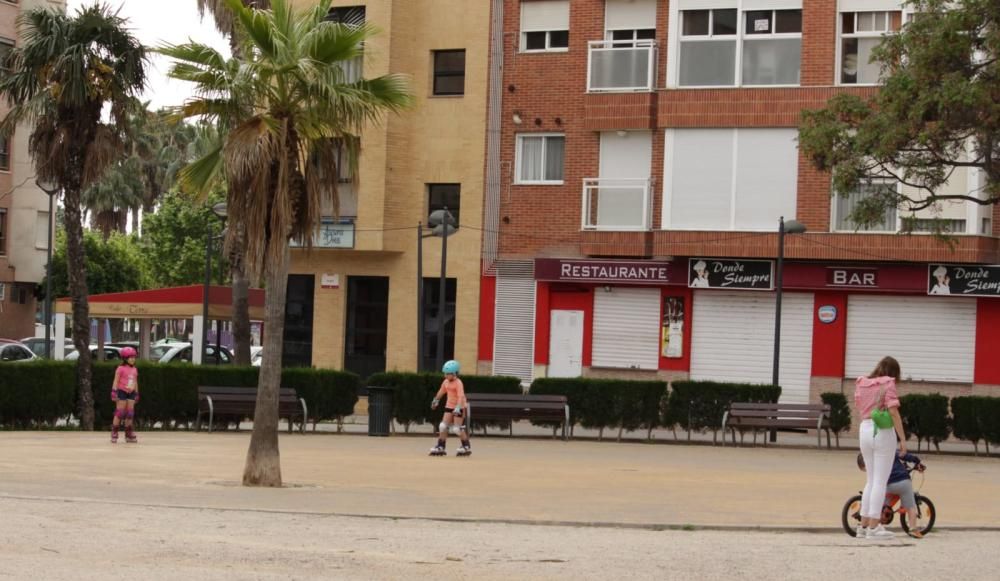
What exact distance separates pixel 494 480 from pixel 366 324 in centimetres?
2145

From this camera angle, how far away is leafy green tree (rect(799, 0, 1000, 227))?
25750 millimetres

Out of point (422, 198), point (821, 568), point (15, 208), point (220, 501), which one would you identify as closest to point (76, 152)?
point (422, 198)

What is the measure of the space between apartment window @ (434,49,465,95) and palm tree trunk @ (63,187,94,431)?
12495 millimetres

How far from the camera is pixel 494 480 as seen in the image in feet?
65.5

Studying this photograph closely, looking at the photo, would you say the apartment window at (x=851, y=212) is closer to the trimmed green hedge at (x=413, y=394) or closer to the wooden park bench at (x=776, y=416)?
the wooden park bench at (x=776, y=416)

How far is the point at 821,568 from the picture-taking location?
12344 millimetres

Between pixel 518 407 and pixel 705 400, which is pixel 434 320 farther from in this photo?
pixel 705 400

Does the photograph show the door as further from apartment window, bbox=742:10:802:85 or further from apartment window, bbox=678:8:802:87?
apartment window, bbox=742:10:802:85

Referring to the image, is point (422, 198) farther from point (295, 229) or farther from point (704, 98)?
point (295, 229)

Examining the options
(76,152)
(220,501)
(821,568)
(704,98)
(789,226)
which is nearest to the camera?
(821,568)

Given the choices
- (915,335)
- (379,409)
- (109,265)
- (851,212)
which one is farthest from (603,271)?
(109,265)

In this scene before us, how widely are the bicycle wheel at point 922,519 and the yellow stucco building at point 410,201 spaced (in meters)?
24.8

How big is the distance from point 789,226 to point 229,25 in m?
16.7

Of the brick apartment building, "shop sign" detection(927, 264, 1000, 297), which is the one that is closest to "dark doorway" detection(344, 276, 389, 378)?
the brick apartment building
